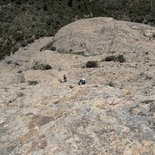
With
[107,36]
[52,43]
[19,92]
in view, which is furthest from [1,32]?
[19,92]

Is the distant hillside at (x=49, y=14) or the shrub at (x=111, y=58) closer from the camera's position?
the shrub at (x=111, y=58)

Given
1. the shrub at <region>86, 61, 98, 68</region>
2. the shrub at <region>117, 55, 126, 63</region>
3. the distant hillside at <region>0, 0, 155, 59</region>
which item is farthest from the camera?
the distant hillside at <region>0, 0, 155, 59</region>

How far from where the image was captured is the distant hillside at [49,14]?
86938 mm

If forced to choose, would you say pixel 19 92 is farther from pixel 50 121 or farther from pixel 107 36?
pixel 107 36

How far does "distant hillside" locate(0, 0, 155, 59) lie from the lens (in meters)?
86.9

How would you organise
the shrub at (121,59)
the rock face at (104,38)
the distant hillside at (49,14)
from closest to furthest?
1. the shrub at (121,59)
2. the rock face at (104,38)
3. the distant hillside at (49,14)

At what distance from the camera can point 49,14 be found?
99.9 m

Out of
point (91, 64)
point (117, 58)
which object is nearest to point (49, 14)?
point (117, 58)

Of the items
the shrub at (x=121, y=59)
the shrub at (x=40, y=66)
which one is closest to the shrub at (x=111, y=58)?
the shrub at (x=121, y=59)

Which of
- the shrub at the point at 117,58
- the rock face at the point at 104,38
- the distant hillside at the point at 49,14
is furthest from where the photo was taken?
the distant hillside at the point at 49,14

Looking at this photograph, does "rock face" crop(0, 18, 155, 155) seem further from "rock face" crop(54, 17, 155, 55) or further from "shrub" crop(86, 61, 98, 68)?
"rock face" crop(54, 17, 155, 55)

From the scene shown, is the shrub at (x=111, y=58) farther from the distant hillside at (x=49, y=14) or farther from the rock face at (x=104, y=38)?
the distant hillside at (x=49, y=14)

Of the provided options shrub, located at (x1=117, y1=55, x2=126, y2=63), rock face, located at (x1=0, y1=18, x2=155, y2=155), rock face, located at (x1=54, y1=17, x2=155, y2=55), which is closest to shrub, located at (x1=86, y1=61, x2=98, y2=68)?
shrub, located at (x1=117, y1=55, x2=126, y2=63)

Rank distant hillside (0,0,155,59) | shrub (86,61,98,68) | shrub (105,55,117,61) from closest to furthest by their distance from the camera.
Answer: shrub (86,61,98,68)
shrub (105,55,117,61)
distant hillside (0,0,155,59)
